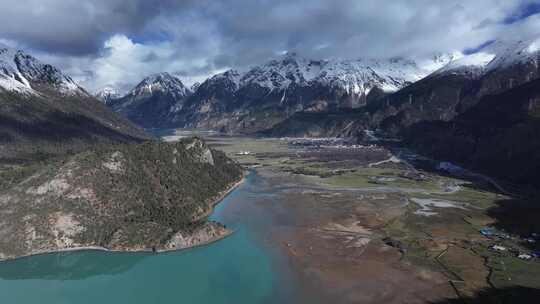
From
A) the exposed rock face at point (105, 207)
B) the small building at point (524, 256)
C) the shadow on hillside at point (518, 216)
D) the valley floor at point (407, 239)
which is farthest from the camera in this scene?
the shadow on hillside at point (518, 216)

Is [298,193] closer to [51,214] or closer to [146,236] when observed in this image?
[146,236]

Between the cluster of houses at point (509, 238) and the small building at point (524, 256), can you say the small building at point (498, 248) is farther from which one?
the small building at point (524, 256)

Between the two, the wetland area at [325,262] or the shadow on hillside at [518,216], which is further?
the shadow on hillside at [518,216]

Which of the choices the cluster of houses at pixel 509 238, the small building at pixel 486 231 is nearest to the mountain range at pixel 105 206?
the small building at pixel 486 231

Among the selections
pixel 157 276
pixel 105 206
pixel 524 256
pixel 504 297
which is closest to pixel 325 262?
pixel 504 297

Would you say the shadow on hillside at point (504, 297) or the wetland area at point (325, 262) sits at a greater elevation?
the wetland area at point (325, 262)

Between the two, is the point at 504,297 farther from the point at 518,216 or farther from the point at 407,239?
the point at 518,216

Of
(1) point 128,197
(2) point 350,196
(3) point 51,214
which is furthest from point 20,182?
(2) point 350,196
